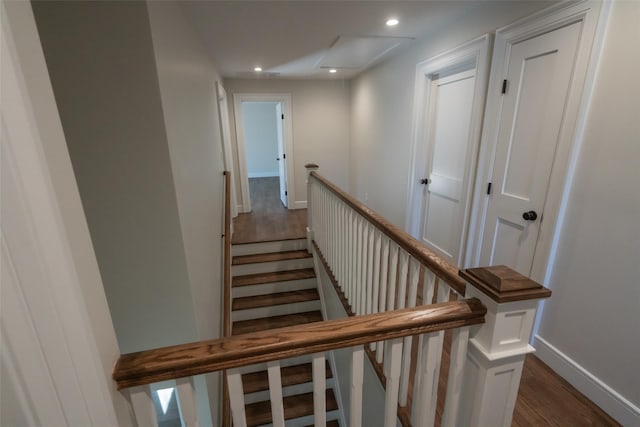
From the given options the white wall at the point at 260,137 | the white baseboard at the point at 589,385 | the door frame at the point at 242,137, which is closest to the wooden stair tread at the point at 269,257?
the door frame at the point at 242,137

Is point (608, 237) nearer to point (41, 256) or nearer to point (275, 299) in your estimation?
point (41, 256)

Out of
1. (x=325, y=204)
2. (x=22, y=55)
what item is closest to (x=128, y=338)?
(x=22, y=55)

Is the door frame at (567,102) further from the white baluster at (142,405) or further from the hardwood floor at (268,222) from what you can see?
the hardwood floor at (268,222)

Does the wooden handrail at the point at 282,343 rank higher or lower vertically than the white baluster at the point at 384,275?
higher

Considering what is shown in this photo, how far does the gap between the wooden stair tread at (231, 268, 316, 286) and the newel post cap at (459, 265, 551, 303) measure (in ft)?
9.33

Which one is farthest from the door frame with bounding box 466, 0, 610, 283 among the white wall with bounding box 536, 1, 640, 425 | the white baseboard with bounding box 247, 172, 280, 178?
the white baseboard with bounding box 247, 172, 280, 178

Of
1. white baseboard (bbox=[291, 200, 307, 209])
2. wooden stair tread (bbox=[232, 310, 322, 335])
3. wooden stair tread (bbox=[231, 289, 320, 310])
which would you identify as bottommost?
wooden stair tread (bbox=[232, 310, 322, 335])

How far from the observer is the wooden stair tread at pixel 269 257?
355 centimetres

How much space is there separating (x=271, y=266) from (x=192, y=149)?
2017 mm

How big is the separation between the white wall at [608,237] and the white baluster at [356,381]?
4.90ft

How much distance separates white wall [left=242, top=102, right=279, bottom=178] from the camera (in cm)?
750

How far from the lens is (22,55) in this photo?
429 millimetres

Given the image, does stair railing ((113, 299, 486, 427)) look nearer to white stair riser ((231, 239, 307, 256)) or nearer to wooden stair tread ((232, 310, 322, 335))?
wooden stair tread ((232, 310, 322, 335))

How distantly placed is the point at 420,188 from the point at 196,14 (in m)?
2.59
